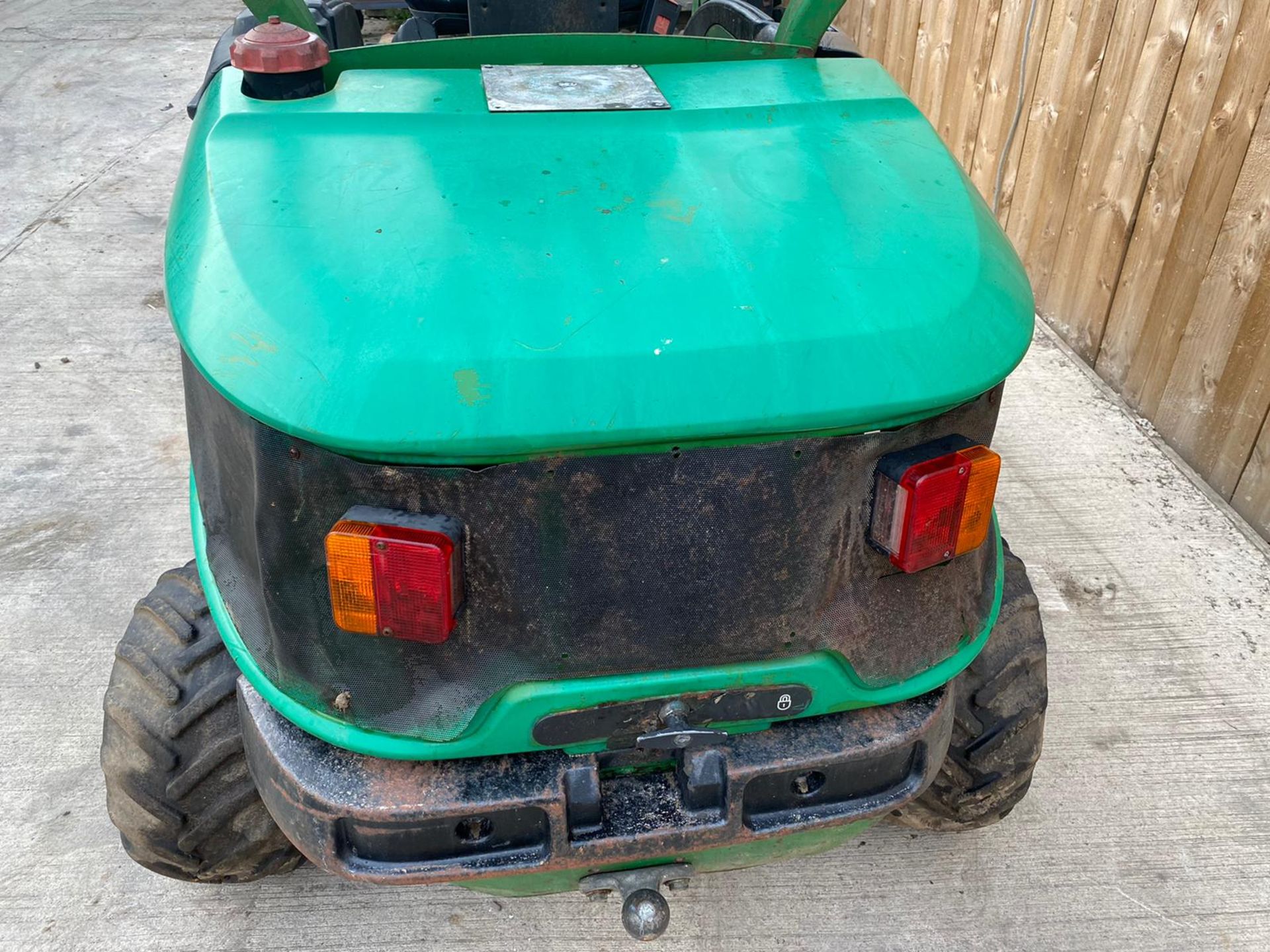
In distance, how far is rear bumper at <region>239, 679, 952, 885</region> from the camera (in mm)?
1434

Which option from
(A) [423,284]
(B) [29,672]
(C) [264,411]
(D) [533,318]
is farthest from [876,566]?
(B) [29,672]

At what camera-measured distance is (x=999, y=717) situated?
1.91 metres

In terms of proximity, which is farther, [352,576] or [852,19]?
[852,19]

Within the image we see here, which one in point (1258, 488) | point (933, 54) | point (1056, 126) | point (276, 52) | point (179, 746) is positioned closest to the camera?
point (276, 52)

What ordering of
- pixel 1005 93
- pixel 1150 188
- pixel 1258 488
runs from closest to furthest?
pixel 1258 488 → pixel 1150 188 → pixel 1005 93

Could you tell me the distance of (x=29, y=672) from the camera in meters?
2.53

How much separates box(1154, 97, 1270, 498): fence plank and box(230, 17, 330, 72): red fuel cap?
266 centimetres

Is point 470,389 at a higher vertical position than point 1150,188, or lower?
higher

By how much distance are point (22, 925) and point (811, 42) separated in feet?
7.60

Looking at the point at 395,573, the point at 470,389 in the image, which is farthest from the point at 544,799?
the point at 470,389

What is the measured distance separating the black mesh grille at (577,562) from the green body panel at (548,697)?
2 cm

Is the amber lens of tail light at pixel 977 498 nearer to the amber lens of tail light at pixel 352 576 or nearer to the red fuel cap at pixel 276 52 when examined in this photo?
the amber lens of tail light at pixel 352 576

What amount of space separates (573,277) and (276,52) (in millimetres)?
665

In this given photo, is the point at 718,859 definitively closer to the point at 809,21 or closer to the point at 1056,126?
the point at 809,21
